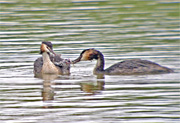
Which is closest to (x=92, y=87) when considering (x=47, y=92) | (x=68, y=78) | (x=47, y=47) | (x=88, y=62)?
(x=47, y=92)

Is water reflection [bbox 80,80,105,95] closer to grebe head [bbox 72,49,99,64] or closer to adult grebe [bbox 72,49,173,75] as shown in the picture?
adult grebe [bbox 72,49,173,75]

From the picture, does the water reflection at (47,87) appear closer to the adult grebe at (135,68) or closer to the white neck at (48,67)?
the white neck at (48,67)

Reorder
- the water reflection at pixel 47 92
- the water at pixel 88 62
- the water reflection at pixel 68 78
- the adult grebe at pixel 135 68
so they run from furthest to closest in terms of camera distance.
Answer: the adult grebe at pixel 135 68, the water reflection at pixel 68 78, the water reflection at pixel 47 92, the water at pixel 88 62

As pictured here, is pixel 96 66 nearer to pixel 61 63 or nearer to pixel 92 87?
pixel 61 63

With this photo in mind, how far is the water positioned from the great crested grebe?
0.32 metres

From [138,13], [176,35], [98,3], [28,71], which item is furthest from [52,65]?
[98,3]

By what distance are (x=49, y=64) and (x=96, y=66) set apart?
150 cm

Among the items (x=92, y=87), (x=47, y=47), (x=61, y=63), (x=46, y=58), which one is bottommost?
(x=92, y=87)

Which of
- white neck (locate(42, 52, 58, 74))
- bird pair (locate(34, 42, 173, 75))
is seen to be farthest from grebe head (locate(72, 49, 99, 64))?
white neck (locate(42, 52, 58, 74))

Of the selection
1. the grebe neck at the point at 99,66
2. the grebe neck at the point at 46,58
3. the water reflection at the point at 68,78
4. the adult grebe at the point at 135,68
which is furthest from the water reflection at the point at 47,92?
the grebe neck at the point at 46,58

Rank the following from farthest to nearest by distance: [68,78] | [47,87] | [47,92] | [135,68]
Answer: [135,68], [68,78], [47,87], [47,92]

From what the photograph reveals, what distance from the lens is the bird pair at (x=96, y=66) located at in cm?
1644

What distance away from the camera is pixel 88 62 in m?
18.8

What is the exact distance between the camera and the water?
1157 centimetres
